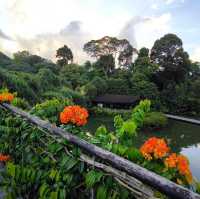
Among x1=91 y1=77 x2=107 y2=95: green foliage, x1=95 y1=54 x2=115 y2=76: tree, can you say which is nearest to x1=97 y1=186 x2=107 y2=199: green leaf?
x1=91 y1=77 x2=107 y2=95: green foliage

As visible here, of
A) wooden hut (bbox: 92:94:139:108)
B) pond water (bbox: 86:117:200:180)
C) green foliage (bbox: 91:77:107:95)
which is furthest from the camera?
green foliage (bbox: 91:77:107:95)

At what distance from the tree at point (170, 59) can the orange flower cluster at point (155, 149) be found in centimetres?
3437

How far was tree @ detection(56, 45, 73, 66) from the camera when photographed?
47312mm

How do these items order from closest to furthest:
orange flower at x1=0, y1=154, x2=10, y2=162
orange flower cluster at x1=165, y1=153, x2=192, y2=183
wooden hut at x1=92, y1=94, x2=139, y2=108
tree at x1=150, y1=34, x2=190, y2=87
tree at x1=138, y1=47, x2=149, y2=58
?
orange flower cluster at x1=165, y1=153, x2=192, y2=183
orange flower at x1=0, y1=154, x2=10, y2=162
wooden hut at x1=92, y1=94, x2=139, y2=108
tree at x1=150, y1=34, x2=190, y2=87
tree at x1=138, y1=47, x2=149, y2=58

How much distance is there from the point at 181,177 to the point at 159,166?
118mm

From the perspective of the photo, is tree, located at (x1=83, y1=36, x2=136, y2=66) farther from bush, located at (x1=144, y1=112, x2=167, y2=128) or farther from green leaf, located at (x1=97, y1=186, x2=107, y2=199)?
green leaf, located at (x1=97, y1=186, x2=107, y2=199)

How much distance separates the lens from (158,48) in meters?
37.7

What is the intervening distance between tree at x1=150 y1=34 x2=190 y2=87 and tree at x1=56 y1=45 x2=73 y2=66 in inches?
615

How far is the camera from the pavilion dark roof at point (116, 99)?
102 feet

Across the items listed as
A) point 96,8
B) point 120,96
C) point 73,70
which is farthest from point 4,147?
point 73,70

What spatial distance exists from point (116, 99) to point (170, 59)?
1022 centimetres

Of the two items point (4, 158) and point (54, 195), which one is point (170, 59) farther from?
point (54, 195)

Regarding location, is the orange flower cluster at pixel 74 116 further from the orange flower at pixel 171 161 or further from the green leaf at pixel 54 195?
the orange flower at pixel 171 161

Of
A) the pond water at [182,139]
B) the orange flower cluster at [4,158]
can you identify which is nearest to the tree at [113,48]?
the pond water at [182,139]
